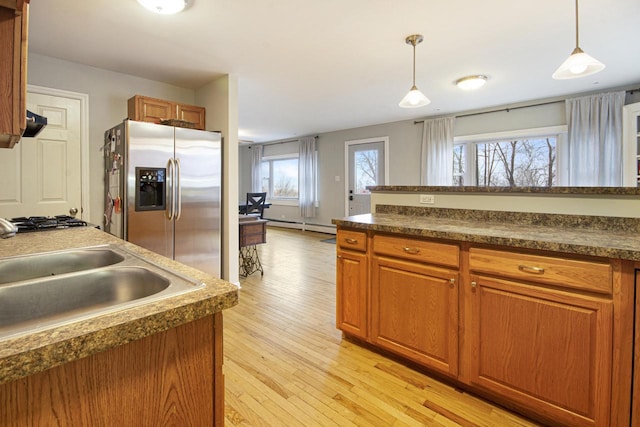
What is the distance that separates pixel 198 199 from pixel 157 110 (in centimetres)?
106

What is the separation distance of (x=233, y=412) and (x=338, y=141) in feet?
20.5

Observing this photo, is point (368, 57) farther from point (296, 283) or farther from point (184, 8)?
point (296, 283)

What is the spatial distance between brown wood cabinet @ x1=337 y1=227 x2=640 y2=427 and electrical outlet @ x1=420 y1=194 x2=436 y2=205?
0.63 meters

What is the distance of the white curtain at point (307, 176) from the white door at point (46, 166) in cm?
499

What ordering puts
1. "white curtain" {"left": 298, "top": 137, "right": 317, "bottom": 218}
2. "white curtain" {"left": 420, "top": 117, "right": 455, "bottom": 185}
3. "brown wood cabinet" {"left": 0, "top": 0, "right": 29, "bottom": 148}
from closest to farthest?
"brown wood cabinet" {"left": 0, "top": 0, "right": 29, "bottom": 148} → "white curtain" {"left": 420, "top": 117, "right": 455, "bottom": 185} → "white curtain" {"left": 298, "top": 137, "right": 317, "bottom": 218}

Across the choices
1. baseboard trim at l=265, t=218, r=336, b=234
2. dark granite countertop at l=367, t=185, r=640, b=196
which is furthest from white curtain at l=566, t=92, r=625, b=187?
baseboard trim at l=265, t=218, r=336, b=234

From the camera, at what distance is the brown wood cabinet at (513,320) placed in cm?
132

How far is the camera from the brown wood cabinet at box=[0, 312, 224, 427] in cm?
58

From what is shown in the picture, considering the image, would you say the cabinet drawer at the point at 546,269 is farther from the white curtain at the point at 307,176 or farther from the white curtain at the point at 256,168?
the white curtain at the point at 256,168

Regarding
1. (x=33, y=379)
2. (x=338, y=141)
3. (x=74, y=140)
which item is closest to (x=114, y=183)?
(x=74, y=140)

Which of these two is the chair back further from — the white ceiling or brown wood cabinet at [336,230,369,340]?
brown wood cabinet at [336,230,369,340]

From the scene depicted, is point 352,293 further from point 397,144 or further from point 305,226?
point 305,226

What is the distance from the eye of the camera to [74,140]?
3.22m

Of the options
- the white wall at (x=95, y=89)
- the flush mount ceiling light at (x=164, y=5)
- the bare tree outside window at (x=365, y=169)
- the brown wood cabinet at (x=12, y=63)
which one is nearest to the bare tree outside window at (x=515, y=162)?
the bare tree outside window at (x=365, y=169)
